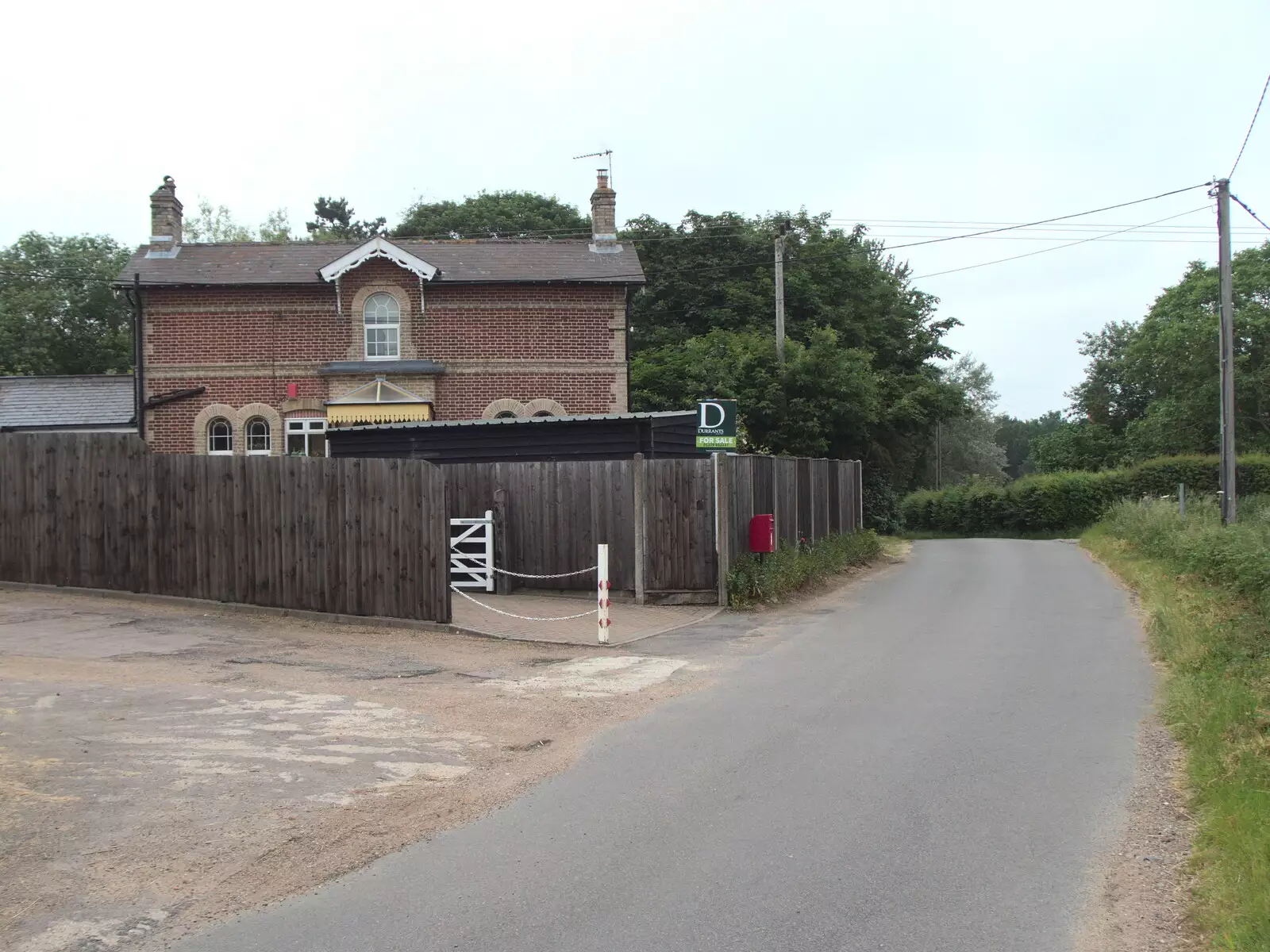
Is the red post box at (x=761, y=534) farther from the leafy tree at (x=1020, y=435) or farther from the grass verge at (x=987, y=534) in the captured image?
the leafy tree at (x=1020, y=435)

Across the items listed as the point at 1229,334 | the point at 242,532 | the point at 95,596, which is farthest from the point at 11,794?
the point at 1229,334

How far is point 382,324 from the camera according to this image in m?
26.1

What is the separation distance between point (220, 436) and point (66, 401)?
490 cm

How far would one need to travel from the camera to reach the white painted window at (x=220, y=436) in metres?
26.2

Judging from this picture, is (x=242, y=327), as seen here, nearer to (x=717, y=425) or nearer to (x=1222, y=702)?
(x=717, y=425)

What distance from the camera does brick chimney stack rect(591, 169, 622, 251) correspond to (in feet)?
90.9

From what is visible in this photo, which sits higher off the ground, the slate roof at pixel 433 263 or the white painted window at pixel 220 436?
the slate roof at pixel 433 263

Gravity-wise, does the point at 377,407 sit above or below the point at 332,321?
below

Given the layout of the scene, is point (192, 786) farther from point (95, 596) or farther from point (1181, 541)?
point (1181, 541)

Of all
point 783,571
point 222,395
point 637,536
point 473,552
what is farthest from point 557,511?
point 222,395

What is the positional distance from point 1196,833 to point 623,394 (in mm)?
21025

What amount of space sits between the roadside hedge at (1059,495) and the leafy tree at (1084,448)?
29.7m

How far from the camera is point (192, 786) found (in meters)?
6.53

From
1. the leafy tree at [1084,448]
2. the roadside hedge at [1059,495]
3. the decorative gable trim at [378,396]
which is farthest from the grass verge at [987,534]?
the leafy tree at [1084,448]
